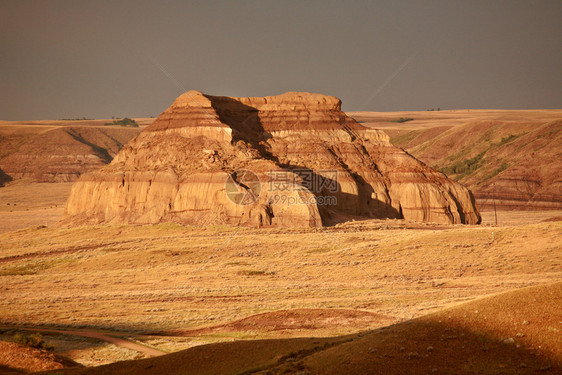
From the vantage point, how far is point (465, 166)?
128m

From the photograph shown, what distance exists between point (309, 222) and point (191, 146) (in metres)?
16.3

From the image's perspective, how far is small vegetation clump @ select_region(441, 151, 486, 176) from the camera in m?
125

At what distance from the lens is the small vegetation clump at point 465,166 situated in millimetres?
125062

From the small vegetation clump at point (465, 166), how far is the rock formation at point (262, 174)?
188 ft

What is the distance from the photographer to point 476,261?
145 feet

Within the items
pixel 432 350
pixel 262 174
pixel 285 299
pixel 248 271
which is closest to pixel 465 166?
pixel 262 174

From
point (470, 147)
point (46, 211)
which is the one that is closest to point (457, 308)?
point (46, 211)

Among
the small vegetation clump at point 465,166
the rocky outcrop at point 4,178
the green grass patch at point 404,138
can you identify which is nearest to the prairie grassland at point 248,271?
the small vegetation clump at point 465,166

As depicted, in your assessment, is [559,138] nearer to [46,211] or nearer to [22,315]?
[46,211]

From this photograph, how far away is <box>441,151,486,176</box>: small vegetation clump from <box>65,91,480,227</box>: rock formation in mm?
57437

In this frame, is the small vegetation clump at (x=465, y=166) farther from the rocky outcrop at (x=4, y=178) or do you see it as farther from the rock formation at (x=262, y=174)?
the rocky outcrop at (x=4, y=178)

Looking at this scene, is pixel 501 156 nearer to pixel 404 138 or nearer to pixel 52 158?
A: pixel 404 138

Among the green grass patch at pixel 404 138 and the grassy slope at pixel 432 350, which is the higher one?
the green grass patch at pixel 404 138

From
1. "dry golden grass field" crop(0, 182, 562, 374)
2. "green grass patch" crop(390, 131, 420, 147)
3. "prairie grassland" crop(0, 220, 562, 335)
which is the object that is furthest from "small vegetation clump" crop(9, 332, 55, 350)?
"green grass patch" crop(390, 131, 420, 147)
